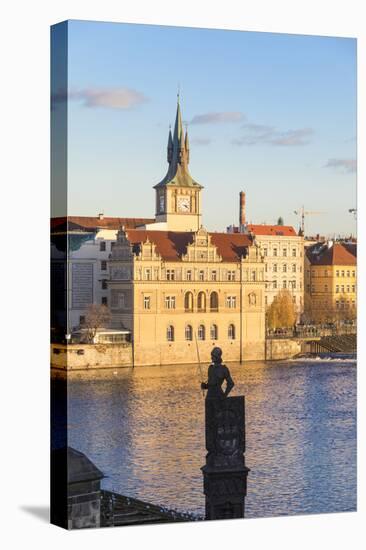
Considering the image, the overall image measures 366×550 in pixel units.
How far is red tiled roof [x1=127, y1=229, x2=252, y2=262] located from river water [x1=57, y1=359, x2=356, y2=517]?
48.9 inches

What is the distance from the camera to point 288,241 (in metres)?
20.6

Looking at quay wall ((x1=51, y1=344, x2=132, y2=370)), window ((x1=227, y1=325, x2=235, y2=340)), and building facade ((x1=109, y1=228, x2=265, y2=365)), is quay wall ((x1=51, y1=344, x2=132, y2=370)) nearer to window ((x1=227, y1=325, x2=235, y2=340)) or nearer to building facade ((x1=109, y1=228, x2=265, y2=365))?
building facade ((x1=109, y1=228, x2=265, y2=365))

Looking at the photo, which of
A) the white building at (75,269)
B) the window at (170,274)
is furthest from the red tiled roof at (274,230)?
the white building at (75,269)

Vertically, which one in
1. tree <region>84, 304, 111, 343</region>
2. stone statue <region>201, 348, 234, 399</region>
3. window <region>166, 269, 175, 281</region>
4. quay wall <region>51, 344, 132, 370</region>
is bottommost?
stone statue <region>201, 348, 234, 399</region>

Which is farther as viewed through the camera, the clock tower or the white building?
the clock tower

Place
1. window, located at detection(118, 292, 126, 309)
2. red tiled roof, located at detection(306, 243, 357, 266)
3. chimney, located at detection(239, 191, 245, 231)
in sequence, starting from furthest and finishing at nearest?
red tiled roof, located at detection(306, 243, 357, 266)
chimney, located at detection(239, 191, 245, 231)
window, located at detection(118, 292, 126, 309)

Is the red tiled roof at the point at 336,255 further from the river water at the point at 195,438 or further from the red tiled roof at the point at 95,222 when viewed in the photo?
the red tiled roof at the point at 95,222

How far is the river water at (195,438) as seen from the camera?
18641mm

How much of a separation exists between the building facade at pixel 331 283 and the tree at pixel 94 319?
8.82ft

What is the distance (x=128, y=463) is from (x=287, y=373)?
9.73ft

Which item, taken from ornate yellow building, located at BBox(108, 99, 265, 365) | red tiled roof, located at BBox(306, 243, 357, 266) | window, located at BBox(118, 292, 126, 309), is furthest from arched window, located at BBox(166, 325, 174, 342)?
red tiled roof, located at BBox(306, 243, 357, 266)

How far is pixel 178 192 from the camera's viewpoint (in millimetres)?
18688

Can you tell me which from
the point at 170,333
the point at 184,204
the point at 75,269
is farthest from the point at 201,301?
the point at 75,269

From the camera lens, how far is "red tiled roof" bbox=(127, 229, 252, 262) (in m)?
19.4
